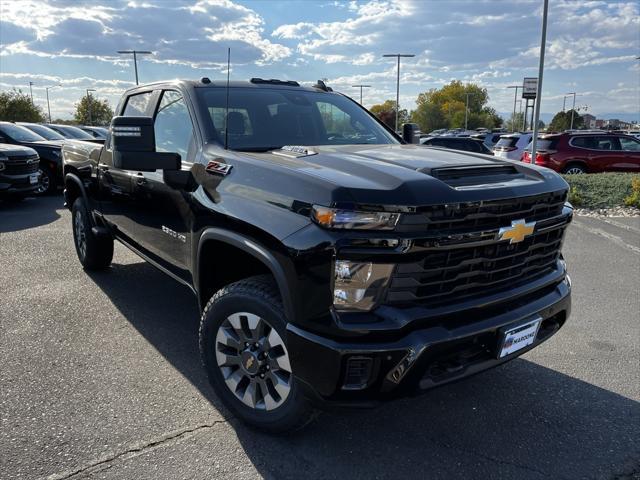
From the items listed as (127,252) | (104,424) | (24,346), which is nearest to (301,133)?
(104,424)

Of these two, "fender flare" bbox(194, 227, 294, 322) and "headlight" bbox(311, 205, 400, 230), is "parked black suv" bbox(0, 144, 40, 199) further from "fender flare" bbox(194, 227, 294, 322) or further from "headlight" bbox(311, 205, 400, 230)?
"headlight" bbox(311, 205, 400, 230)

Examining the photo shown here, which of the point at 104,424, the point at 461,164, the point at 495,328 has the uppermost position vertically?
the point at 461,164

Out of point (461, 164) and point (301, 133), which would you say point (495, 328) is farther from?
point (301, 133)

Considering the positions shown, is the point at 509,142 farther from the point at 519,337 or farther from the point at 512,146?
the point at 519,337

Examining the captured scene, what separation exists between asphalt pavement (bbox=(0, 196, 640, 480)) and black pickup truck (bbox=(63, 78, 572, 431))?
0.28 metres

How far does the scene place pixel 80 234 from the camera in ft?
18.3

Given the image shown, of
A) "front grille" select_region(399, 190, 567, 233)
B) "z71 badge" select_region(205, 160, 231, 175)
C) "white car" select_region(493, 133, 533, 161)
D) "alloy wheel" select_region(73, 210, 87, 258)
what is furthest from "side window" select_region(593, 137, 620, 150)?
"z71 badge" select_region(205, 160, 231, 175)

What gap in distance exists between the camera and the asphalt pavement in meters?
2.54

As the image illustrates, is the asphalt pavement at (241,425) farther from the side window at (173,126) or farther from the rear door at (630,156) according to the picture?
the rear door at (630,156)

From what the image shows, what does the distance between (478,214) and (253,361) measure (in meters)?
1.32

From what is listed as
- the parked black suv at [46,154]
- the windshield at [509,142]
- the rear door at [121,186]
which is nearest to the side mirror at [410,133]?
the rear door at [121,186]

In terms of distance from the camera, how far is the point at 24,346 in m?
3.80

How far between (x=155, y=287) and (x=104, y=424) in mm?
2449

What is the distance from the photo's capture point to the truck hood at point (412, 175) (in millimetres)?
2209
